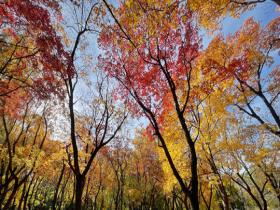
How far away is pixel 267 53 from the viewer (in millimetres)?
13734

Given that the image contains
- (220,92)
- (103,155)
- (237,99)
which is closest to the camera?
(220,92)

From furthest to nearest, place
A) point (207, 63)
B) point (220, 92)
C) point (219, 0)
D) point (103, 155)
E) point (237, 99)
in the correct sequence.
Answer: point (103, 155)
point (237, 99)
point (220, 92)
point (207, 63)
point (219, 0)

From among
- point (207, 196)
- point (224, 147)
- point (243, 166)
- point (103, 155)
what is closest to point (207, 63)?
point (224, 147)

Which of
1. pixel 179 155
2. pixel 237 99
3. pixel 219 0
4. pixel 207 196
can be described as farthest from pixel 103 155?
pixel 219 0

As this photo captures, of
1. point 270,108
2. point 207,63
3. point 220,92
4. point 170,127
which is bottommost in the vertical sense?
point 170,127

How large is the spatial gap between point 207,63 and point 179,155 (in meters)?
5.76

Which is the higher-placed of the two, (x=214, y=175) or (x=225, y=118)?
(x=225, y=118)

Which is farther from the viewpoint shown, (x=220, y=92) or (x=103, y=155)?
(x=103, y=155)

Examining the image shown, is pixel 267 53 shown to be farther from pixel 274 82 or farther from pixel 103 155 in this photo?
pixel 103 155

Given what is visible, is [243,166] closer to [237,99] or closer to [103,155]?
[237,99]

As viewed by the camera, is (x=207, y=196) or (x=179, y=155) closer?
(x=179, y=155)

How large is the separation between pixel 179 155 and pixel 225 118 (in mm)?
4151

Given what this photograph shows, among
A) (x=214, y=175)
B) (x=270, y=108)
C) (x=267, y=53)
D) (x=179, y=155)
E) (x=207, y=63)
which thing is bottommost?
(x=214, y=175)

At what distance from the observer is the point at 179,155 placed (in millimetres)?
14070
